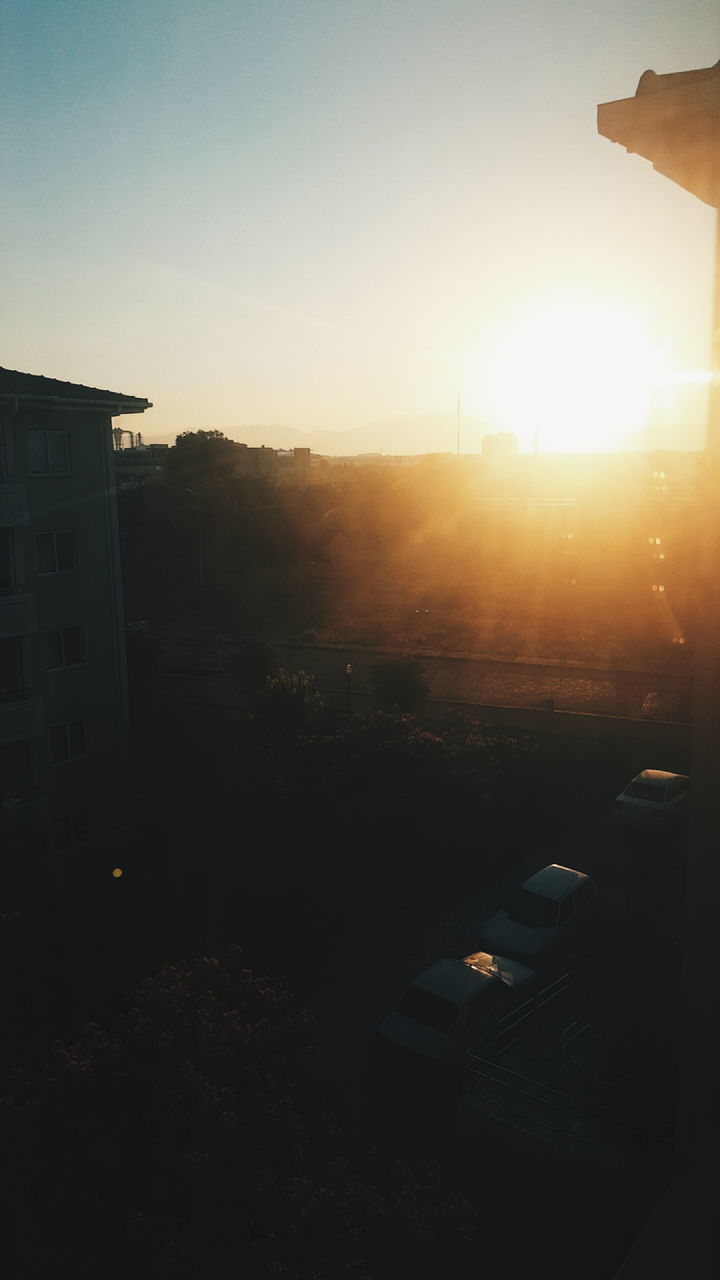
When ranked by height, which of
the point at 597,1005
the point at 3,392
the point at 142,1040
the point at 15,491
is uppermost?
the point at 3,392

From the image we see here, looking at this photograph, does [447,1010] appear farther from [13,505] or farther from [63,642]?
[13,505]

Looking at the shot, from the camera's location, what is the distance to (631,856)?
1111 centimetres

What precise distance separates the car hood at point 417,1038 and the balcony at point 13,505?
25.1ft

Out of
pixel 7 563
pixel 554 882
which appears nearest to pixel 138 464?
pixel 7 563

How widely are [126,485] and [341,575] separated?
1938 cm

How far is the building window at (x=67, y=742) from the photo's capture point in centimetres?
1237

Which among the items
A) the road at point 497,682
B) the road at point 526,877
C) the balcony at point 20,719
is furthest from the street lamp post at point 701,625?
the road at point 497,682

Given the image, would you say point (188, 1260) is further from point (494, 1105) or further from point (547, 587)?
point (547, 587)

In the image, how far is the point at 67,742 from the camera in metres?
12.5

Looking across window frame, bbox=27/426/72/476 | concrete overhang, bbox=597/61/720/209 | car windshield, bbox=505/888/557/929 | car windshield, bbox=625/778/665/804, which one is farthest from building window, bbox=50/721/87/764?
concrete overhang, bbox=597/61/720/209

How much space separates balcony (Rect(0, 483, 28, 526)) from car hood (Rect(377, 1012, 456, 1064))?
764cm

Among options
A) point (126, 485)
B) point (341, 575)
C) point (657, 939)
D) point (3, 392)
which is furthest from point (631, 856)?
point (126, 485)

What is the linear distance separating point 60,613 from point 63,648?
0.52 meters

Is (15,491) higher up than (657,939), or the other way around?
(15,491)
